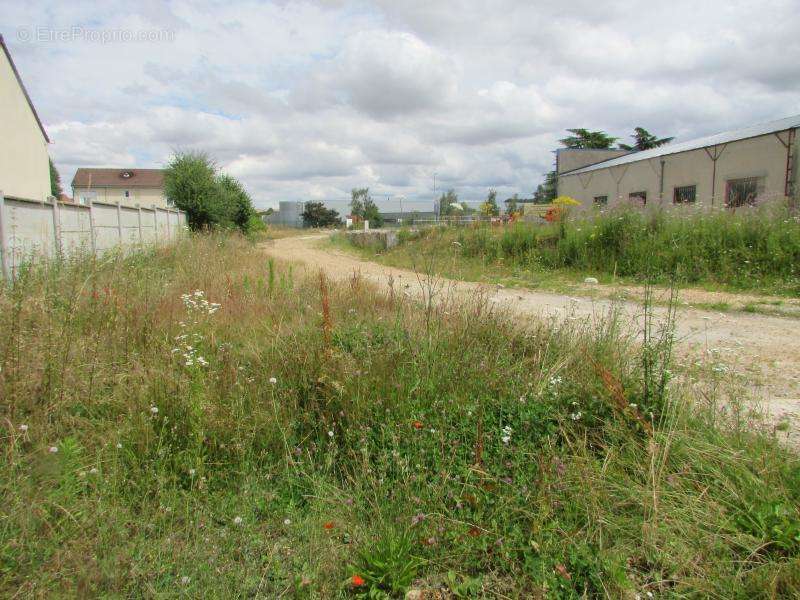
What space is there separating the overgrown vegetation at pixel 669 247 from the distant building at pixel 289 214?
2181 inches

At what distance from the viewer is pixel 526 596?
6.47ft

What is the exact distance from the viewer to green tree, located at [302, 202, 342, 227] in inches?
2459

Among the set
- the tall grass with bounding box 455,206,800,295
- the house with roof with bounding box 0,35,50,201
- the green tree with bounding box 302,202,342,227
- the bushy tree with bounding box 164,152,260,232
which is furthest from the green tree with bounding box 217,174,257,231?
the green tree with bounding box 302,202,342,227

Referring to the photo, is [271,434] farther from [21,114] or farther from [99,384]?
[21,114]

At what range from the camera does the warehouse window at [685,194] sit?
64.7ft

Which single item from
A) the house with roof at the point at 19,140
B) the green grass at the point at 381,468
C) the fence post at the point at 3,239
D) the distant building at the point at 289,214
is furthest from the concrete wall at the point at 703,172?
the distant building at the point at 289,214

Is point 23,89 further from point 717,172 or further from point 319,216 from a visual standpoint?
point 319,216

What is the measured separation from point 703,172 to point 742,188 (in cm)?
192

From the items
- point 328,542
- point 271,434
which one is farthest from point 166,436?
point 328,542

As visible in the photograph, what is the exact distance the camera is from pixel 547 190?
1865 inches

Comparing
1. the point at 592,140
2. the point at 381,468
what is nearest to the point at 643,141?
the point at 592,140

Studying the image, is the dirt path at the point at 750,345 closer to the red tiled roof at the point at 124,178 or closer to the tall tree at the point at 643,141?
the tall tree at the point at 643,141

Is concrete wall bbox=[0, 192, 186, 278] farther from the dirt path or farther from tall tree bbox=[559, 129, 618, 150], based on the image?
tall tree bbox=[559, 129, 618, 150]

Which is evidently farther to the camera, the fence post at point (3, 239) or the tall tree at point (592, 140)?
the tall tree at point (592, 140)
